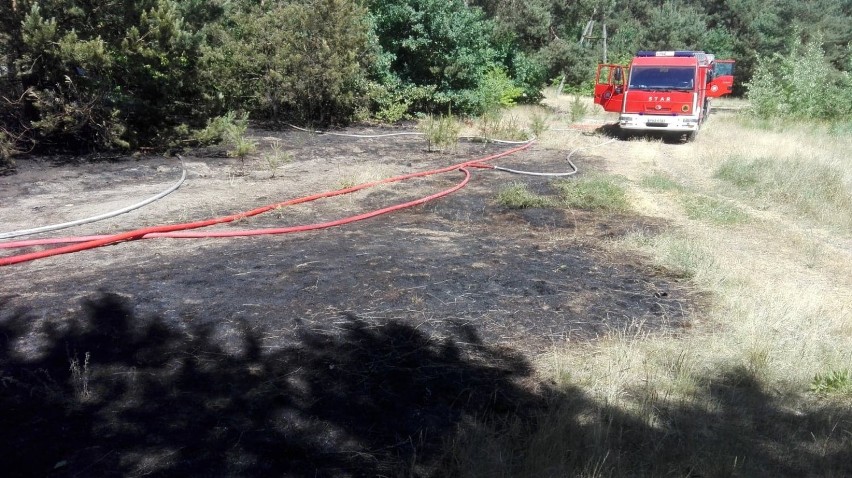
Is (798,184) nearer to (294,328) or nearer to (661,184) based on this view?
(661,184)

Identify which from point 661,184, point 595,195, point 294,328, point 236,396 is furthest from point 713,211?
point 236,396

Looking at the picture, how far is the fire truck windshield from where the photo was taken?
670 inches

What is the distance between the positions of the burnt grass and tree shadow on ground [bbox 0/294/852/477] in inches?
0.6

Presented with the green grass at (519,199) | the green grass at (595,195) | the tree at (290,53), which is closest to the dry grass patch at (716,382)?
the green grass at (595,195)

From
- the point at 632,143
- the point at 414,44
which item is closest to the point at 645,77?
the point at 632,143

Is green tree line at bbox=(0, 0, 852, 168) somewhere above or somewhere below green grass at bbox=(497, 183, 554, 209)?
above

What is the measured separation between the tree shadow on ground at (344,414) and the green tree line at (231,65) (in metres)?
7.15

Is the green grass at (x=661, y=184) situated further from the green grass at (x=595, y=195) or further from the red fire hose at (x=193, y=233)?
A: the red fire hose at (x=193, y=233)

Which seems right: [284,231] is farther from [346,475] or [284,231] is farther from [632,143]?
[632,143]

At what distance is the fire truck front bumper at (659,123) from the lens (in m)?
17.0

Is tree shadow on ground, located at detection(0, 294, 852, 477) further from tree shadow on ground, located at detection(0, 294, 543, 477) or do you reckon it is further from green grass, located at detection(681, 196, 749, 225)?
green grass, located at detection(681, 196, 749, 225)

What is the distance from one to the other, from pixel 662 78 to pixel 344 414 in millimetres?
15931

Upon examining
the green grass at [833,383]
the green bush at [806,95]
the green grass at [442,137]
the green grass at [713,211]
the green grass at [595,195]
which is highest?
the green bush at [806,95]

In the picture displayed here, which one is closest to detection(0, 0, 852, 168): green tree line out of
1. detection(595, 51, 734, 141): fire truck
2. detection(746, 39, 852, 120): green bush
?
detection(595, 51, 734, 141): fire truck
